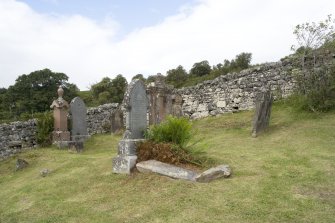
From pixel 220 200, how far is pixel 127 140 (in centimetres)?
317

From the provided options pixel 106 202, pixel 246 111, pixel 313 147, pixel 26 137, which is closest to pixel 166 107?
pixel 246 111

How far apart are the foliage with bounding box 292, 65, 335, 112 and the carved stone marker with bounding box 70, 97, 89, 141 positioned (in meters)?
8.67

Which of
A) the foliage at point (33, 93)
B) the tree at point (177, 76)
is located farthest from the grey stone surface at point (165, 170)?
the foliage at point (33, 93)

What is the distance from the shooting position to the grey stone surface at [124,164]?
779cm

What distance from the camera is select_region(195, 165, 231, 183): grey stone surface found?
665 centimetres

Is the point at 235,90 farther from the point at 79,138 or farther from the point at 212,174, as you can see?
the point at 212,174

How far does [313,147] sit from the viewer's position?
849 cm

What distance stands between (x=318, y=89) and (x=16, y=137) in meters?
11.5

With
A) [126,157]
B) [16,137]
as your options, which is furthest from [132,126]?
[16,137]

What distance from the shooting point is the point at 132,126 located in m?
8.34

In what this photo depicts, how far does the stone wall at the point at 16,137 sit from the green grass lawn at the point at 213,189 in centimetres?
294

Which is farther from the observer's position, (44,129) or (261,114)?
(44,129)

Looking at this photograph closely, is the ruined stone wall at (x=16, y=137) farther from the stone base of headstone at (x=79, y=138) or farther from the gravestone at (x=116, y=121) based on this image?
the gravestone at (x=116, y=121)

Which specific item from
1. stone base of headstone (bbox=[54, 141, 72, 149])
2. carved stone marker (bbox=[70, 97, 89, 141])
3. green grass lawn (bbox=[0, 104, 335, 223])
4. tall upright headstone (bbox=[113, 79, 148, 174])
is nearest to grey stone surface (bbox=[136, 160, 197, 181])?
green grass lawn (bbox=[0, 104, 335, 223])
